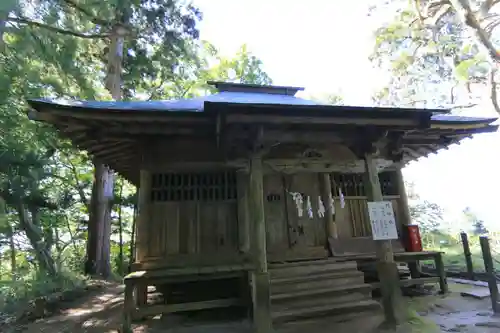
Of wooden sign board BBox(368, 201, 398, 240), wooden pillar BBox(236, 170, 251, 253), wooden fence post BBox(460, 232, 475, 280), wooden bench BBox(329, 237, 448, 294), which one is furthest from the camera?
wooden fence post BBox(460, 232, 475, 280)

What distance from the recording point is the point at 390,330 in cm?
493

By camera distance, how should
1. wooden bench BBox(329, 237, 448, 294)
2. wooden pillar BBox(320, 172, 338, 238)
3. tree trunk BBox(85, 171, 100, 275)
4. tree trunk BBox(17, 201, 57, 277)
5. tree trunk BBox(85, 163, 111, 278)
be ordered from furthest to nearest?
tree trunk BBox(85, 163, 111, 278)
tree trunk BBox(85, 171, 100, 275)
tree trunk BBox(17, 201, 57, 277)
wooden pillar BBox(320, 172, 338, 238)
wooden bench BBox(329, 237, 448, 294)

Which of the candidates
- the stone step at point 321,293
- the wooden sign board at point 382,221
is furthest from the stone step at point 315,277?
the wooden sign board at point 382,221

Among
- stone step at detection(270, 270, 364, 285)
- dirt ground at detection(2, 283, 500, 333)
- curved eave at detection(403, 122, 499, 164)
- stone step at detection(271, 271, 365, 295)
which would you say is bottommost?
dirt ground at detection(2, 283, 500, 333)

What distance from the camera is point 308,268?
20.4ft

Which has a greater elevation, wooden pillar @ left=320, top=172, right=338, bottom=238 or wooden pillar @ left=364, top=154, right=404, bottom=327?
wooden pillar @ left=320, top=172, right=338, bottom=238

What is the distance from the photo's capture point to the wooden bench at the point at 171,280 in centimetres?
522

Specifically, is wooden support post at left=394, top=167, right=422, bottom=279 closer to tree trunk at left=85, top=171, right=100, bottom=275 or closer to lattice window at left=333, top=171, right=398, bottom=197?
lattice window at left=333, top=171, right=398, bottom=197

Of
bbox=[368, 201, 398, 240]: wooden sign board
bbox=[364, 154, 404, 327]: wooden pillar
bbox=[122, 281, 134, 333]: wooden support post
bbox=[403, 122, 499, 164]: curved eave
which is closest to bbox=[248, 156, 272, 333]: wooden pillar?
bbox=[368, 201, 398, 240]: wooden sign board

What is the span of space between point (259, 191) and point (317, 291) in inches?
94.9

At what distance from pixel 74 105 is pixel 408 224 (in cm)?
775

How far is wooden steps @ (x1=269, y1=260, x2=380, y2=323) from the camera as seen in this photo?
18.0 feet

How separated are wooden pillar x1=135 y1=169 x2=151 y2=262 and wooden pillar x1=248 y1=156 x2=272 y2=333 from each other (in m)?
2.40

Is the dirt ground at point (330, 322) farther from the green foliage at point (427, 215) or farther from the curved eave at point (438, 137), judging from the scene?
the green foliage at point (427, 215)
